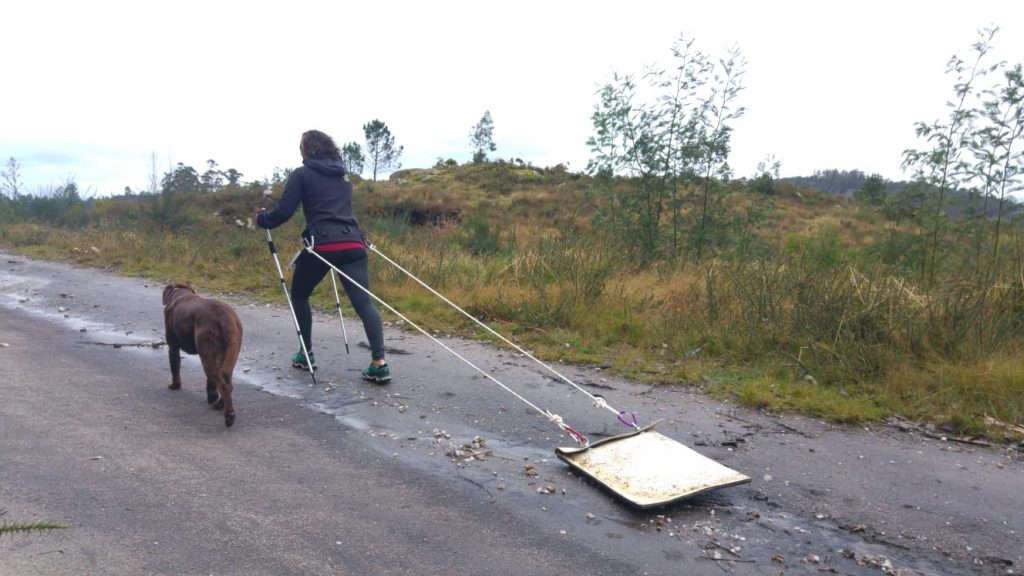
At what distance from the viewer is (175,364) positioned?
5461mm

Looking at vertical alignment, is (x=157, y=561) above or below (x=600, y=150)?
below

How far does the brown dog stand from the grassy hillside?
3247mm

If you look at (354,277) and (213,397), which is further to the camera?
(354,277)

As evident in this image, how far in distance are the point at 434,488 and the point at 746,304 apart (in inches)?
185

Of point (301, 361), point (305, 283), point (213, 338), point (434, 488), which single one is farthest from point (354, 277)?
point (434, 488)

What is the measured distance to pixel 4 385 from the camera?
5.51 m

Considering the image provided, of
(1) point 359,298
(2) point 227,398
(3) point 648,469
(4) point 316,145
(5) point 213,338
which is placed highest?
(4) point 316,145

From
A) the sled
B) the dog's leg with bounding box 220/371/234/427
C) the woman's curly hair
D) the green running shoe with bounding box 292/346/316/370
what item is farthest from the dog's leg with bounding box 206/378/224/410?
the sled

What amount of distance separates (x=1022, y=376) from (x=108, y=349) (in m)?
8.53

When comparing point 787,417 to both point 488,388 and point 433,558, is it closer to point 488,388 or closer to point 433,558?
point 488,388

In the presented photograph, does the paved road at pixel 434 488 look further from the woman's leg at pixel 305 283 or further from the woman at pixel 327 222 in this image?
the woman at pixel 327 222

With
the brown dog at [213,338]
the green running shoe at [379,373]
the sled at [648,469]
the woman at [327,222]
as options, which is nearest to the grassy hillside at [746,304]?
the sled at [648,469]

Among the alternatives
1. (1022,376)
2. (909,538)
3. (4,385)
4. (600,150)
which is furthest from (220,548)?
(600,150)

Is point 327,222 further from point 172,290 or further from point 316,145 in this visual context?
point 172,290
